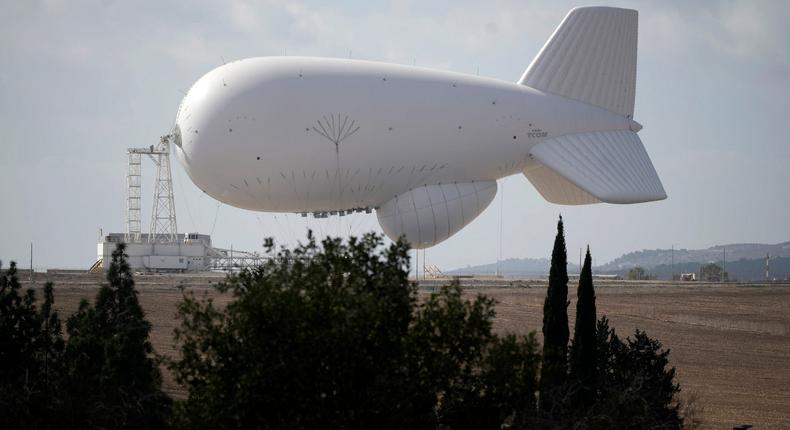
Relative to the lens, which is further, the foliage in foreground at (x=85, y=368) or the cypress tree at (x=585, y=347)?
the cypress tree at (x=585, y=347)

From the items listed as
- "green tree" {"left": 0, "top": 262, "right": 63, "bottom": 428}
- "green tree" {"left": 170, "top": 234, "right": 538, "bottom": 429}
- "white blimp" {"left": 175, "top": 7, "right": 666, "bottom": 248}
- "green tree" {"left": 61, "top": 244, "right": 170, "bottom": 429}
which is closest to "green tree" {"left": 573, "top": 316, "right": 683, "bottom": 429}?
"green tree" {"left": 170, "top": 234, "right": 538, "bottom": 429}

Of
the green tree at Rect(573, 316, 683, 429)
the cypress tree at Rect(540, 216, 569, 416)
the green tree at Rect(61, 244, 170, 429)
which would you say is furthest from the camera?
the cypress tree at Rect(540, 216, 569, 416)

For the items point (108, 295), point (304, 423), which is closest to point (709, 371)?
point (108, 295)

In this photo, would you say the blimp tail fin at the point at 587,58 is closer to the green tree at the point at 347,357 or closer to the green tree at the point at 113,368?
the green tree at the point at 113,368

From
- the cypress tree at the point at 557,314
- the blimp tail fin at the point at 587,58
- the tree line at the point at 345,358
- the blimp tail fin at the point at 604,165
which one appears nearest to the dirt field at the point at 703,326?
the tree line at the point at 345,358

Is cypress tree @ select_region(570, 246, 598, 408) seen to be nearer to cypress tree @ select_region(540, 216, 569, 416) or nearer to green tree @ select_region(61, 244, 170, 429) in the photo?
cypress tree @ select_region(540, 216, 569, 416)

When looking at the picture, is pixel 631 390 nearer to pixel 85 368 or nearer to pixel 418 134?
pixel 85 368
